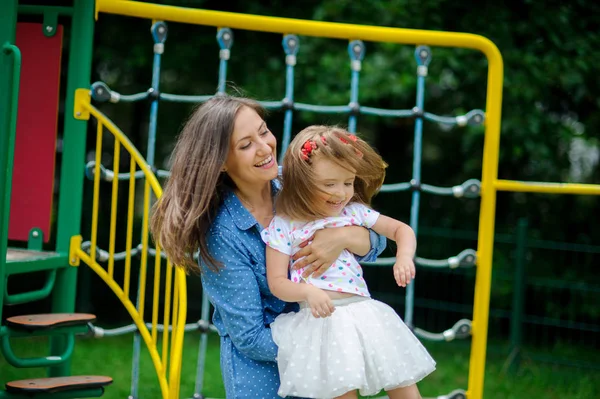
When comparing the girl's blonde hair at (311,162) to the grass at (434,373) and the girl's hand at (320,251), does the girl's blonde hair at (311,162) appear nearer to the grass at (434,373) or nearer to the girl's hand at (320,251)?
the girl's hand at (320,251)

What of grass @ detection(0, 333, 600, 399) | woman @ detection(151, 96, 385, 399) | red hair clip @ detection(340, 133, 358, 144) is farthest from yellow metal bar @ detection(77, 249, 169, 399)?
grass @ detection(0, 333, 600, 399)

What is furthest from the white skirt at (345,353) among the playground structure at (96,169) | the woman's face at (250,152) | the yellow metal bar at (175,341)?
the playground structure at (96,169)

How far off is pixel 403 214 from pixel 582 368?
231cm

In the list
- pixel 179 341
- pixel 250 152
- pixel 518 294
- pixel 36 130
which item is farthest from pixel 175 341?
pixel 518 294

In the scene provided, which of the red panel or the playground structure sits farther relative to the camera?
the red panel

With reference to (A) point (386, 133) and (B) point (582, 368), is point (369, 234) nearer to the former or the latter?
(B) point (582, 368)

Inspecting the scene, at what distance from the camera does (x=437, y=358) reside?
689cm

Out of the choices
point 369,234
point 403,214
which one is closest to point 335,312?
point 369,234

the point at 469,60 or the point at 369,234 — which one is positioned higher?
the point at 469,60

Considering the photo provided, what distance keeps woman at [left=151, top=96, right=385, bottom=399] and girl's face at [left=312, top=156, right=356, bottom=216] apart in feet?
0.31

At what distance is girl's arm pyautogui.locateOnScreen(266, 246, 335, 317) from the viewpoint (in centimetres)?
233

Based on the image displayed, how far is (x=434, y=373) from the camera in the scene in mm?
6262

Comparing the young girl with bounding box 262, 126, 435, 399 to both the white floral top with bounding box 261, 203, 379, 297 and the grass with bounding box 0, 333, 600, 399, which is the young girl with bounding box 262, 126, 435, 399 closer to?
the white floral top with bounding box 261, 203, 379, 297

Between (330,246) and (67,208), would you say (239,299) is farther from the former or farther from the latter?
(67,208)
